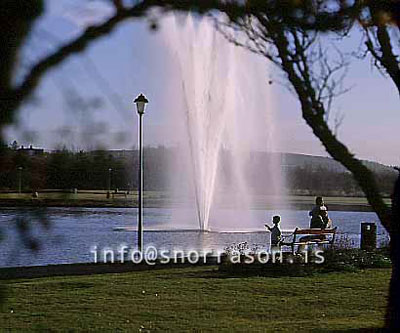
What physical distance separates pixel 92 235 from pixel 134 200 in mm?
12427

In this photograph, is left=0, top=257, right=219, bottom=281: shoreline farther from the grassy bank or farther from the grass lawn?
the grassy bank

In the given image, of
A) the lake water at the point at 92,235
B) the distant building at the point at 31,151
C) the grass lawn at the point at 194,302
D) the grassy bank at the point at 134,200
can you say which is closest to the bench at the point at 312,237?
the grassy bank at the point at 134,200

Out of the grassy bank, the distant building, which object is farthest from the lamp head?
the distant building

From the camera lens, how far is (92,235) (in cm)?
2005

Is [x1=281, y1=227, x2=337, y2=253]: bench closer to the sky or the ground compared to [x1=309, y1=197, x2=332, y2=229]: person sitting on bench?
closer to the ground

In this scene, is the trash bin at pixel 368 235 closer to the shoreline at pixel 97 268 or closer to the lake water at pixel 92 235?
the lake water at pixel 92 235

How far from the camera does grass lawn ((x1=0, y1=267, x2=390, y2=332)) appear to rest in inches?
301

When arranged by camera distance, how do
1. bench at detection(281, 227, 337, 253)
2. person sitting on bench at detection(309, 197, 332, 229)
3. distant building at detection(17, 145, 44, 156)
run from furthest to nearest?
person sitting on bench at detection(309, 197, 332, 229)
bench at detection(281, 227, 337, 253)
distant building at detection(17, 145, 44, 156)

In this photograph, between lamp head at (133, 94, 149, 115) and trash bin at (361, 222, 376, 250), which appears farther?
trash bin at (361, 222, 376, 250)

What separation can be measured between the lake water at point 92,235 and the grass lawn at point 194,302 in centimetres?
57

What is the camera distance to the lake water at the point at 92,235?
156 inches

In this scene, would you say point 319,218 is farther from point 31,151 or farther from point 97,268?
point 31,151

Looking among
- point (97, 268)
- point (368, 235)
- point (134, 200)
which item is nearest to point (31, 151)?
point (97, 268)

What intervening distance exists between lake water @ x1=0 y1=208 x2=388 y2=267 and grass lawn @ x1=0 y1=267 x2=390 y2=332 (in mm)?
572
